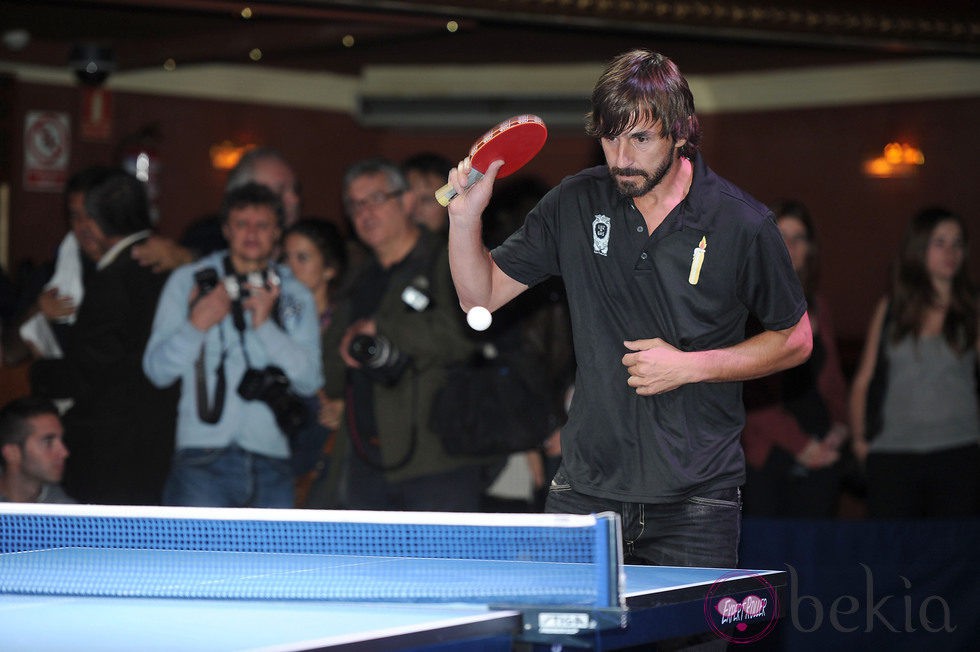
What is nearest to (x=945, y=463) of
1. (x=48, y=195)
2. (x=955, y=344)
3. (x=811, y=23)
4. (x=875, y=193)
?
(x=955, y=344)

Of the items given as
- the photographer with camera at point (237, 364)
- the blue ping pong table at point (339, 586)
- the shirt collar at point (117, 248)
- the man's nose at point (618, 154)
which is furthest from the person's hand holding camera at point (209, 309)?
the man's nose at point (618, 154)

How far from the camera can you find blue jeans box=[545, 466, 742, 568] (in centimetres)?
337

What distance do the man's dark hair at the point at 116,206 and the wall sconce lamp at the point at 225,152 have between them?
714 cm

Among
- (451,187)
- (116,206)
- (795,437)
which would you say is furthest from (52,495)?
(795,437)

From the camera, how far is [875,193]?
12.6 m

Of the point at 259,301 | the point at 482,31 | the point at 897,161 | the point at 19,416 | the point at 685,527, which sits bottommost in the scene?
the point at 685,527

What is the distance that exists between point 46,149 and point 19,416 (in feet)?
22.8

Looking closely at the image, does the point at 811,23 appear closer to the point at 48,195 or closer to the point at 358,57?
the point at 358,57

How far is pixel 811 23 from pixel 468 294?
564 centimetres

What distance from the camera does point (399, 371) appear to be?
5605mm

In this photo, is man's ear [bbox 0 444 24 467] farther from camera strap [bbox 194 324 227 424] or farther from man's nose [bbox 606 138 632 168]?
man's nose [bbox 606 138 632 168]

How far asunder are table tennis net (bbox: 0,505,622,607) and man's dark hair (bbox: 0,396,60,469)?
2.40 m

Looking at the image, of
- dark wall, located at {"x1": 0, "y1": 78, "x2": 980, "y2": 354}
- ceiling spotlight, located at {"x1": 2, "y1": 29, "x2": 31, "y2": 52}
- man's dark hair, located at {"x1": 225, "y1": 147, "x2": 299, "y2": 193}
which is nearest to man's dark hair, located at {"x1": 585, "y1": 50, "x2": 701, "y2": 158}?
man's dark hair, located at {"x1": 225, "y1": 147, "x2": 299, "y2": 193}

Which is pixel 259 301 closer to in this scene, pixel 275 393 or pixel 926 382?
pixel 275 393
